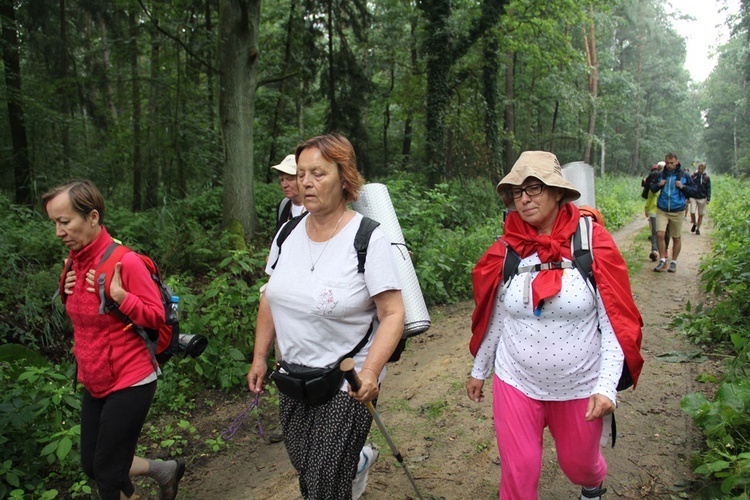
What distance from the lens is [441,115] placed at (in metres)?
15.7

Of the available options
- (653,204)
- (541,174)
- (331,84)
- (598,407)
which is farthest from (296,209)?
(331,84)

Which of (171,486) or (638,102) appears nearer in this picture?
(171,486)

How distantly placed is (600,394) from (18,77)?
13.6 meters

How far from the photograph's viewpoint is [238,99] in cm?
899

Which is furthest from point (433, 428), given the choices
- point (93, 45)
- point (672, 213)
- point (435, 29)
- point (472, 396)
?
point (93, 45)

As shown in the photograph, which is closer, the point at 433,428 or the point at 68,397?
the point at 68,397

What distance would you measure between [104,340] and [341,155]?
161 centimetres

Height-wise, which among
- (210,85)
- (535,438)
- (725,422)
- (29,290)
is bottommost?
(29,290)

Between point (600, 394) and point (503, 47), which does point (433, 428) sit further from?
point (503, 47)

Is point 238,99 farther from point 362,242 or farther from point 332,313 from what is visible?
point 332,313

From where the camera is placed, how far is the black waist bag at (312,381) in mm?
2225

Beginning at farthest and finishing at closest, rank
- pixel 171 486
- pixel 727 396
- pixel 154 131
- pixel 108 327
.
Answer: pixel 154 131 < pixel 171 486 < pixel 727 396 < pixel 108 327

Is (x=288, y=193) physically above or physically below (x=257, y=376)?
above

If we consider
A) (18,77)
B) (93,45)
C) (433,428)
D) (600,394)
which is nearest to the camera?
(600,394)
